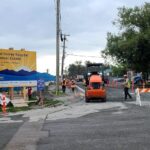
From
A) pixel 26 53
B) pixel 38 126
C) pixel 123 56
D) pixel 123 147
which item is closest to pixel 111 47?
pixel 123 56

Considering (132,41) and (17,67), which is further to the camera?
(132,41)

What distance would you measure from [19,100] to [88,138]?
21219mm

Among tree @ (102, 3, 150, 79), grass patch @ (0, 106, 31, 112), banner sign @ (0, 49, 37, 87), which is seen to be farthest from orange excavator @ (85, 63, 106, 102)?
tree @ (102, 3, 150, 79)

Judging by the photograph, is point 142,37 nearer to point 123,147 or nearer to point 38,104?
point 38,104

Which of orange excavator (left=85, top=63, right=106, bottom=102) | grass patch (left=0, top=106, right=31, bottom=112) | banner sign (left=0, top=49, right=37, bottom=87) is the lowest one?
grass patch (left=0, top=106, right=31, bottom=112)

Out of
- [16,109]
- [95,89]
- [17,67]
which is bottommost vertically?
[16,109]

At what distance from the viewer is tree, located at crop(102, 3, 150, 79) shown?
76.3m

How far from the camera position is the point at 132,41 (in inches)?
2982

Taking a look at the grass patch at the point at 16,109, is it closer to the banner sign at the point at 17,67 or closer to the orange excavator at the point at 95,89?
the banner sign at the point at 17,67

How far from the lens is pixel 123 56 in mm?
79125

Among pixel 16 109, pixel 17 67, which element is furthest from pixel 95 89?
pixel 16 109

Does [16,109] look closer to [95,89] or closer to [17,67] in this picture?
[17,67]

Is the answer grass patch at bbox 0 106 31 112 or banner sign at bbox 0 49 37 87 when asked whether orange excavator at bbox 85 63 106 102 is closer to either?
banner sign at bbox 0 49 37 87

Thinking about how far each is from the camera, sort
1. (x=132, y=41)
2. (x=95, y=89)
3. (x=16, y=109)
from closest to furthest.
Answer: (x=16, y=109) → (x=95, y=89) → (x=132, y=41)
